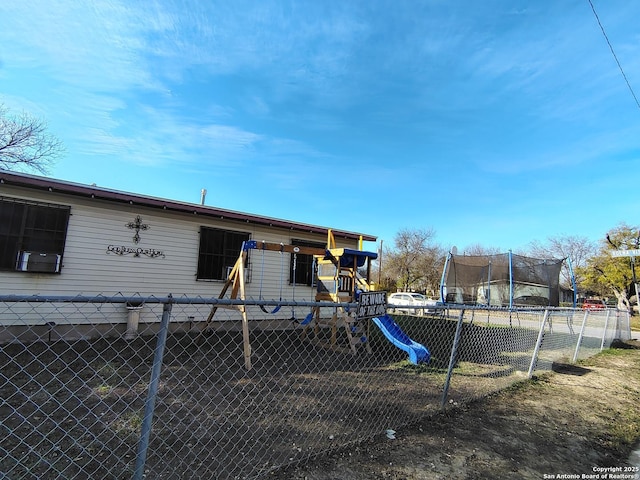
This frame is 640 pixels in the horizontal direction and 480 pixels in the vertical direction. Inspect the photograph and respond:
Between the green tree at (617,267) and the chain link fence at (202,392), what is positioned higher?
the green tree at (617,267)

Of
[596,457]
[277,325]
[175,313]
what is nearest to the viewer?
[596,457]

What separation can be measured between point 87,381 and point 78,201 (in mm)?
4075

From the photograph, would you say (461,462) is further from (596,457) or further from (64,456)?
(64,456)

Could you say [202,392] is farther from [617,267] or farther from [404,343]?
[617,267]

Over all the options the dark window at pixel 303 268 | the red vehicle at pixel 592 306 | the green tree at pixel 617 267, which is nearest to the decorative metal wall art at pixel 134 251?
the dark window at pixel 303 268

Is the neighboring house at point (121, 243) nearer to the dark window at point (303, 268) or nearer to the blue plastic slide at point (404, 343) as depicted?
the dark window at point (303, 268)

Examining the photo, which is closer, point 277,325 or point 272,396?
point 272,396

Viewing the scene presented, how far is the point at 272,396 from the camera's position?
4.27 m

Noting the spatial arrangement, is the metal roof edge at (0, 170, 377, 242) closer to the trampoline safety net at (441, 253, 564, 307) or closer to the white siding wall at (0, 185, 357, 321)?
the white siding wall at (0, 185, 357, 321)

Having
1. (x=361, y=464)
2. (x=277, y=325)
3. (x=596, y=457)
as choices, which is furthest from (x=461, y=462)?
(x=277, y=325)

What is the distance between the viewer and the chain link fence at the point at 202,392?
2553mm

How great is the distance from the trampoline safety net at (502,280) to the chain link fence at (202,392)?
9.98ft

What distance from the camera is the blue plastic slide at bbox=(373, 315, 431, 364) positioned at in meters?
5.98

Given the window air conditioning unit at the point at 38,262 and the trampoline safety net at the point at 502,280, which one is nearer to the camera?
the window air conditioning unit at the point at 38,262
